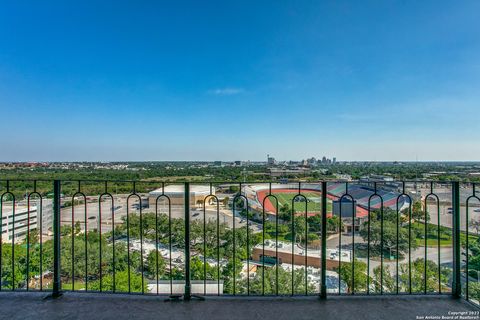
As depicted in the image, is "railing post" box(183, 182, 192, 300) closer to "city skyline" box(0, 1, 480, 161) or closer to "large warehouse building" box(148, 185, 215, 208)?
"large warehouse building" box(148, 185, 215, 208)

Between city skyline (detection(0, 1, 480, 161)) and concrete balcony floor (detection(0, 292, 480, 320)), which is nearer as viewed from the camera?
concrete balcony floor (detection(0, 292, 480, 320))

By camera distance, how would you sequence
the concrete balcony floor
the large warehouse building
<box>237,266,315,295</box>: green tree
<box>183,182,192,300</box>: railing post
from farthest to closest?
<box>237,266,315,295</box>: green tree
the large warehouse building
<box>183,182,192,300</box>: railing post
the concrete balcony floor

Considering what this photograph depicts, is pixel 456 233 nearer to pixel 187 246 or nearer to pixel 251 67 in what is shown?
pixel 187 246

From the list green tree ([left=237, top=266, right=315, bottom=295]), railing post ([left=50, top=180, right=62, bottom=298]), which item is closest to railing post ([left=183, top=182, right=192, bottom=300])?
railing post ([left=50, top=180, right=62, bottom=298])

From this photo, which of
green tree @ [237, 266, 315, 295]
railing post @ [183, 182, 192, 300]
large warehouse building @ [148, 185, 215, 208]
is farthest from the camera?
green tree @ [237, 266, 315, 295]

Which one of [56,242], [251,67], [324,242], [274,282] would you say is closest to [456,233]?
[324,242]

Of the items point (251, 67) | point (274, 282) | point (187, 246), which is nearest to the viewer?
point (187, 246)

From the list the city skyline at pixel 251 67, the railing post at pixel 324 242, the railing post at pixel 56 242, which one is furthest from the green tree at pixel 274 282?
the city skyline at pixel 251 67

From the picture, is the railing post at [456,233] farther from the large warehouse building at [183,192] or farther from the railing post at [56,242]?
the railing post at [56,242]
